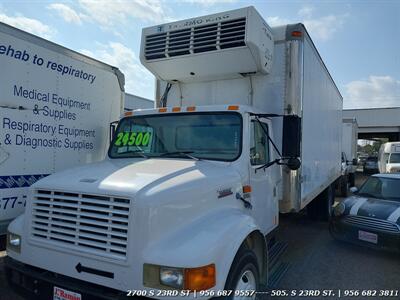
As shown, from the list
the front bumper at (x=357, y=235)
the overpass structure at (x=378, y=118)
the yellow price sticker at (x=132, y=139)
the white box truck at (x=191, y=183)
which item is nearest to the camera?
the white box truck at (x=191, y=183)

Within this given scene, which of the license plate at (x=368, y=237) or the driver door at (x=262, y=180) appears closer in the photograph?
the driver door at (x=262, y=180)

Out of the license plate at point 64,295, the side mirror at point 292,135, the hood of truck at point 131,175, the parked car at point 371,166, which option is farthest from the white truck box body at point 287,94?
the parked car at point 371,166

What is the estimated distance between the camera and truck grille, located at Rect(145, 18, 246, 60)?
14.4 ft

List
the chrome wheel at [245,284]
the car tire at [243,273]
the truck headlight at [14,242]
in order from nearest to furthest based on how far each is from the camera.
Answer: the car tire at [243,273], the chrome wheel at [245,284], the truck headlight at [14,242]

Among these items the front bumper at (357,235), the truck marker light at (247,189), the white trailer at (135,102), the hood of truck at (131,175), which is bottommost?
the front bumper at (357,235)

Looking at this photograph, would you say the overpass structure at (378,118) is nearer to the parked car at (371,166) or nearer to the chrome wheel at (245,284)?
the parked car at (371,166)

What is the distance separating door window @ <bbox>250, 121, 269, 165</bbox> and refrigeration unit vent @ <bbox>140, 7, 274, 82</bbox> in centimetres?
93

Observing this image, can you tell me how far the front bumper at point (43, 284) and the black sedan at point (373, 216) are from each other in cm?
475

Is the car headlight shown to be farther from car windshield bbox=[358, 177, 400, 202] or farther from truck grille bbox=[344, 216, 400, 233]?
car windshield bbox=[358, 177, 400, 202]

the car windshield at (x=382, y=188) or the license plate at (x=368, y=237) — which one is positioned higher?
the car windshield at (x=382, y=188)

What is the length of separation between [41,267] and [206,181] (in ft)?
5.40

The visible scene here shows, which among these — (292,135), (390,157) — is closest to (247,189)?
(292,135)

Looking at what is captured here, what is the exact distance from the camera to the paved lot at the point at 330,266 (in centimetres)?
458

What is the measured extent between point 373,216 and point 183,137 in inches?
156
